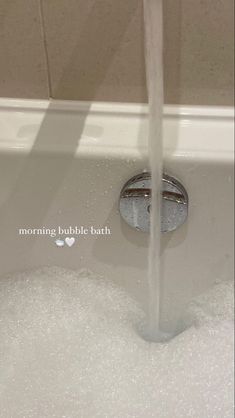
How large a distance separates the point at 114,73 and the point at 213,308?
37 centimetres

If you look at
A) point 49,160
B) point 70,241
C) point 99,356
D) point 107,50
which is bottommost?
point 99,356

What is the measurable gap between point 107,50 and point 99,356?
429 mm

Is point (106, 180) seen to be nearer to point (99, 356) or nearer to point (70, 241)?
point (70, 241)

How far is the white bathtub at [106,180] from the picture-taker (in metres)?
0.85

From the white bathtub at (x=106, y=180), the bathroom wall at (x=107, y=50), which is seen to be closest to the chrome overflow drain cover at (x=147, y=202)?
the white bathtub at (x=106, y=180)

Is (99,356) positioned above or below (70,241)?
below

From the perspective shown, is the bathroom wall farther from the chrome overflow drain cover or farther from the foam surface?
the foam surface

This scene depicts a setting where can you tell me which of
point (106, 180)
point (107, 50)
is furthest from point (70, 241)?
point (107, 50)

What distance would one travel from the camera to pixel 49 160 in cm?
86

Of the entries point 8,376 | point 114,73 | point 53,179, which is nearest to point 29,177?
point 53,179

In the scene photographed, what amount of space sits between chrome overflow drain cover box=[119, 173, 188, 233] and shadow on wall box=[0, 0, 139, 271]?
92 mm

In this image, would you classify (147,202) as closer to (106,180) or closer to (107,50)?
(106,180)

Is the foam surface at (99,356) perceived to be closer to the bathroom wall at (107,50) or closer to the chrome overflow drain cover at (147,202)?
the chrome overflow drain cover at (147,202)

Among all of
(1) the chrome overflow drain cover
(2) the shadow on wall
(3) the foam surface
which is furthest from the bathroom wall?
(3) the foam surface
